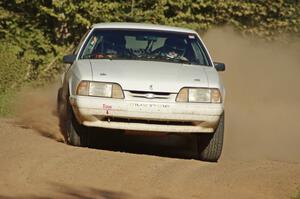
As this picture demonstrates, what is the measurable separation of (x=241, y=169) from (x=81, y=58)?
9.53 ft

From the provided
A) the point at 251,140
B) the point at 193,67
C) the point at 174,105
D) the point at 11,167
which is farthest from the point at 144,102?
the point at 251,140

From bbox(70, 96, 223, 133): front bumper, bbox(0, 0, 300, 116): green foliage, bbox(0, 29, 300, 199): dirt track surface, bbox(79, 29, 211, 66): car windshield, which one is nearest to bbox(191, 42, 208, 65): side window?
bbox(79, 29, 211, 66): car windshield

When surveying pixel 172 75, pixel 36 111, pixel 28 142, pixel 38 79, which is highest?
pixel 172 75

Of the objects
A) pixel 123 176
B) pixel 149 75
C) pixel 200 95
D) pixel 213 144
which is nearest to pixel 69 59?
pixel 149 75

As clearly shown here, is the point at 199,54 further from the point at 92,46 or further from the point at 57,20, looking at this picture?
the point at 57,20

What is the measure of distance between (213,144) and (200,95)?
713 mm

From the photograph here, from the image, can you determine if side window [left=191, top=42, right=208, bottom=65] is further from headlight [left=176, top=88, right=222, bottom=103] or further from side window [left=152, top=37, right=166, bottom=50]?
headlight [left=176, top=88, right=222, bottom=103]

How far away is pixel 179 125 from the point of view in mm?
9781

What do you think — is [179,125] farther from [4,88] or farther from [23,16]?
[23,16]

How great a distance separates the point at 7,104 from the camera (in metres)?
15.0

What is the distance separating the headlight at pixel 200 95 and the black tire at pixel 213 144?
333 mm

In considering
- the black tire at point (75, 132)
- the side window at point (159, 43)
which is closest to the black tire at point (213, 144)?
the black tire at point (75, 132)

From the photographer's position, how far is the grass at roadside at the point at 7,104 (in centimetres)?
1434

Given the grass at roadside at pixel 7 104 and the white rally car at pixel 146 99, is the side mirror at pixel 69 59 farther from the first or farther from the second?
the grass at roadside at pixel 7 104
